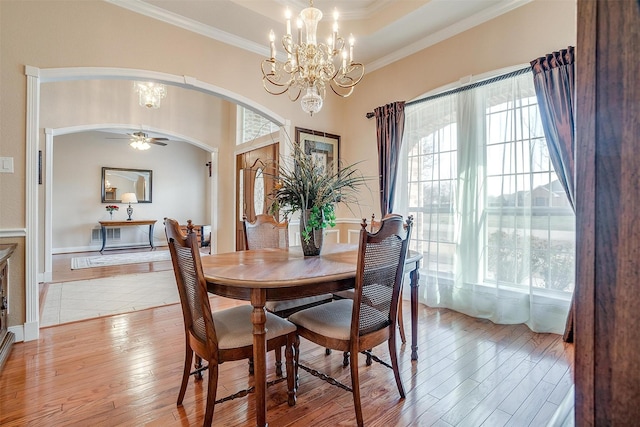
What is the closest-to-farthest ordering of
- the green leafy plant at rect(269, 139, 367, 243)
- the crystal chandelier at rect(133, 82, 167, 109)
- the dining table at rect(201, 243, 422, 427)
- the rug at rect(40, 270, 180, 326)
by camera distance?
the dining table at rect(201, 243, 422, 427)
the green leafy plant at rect(269, 139, 367, 243)
the rug at rect(40, 270, 180, 326)
the crystal chandelier at rect(133, 82, 167, 109)

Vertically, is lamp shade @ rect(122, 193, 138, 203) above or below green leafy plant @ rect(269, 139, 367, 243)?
→ above

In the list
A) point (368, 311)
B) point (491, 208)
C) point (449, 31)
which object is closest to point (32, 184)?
point (368, 311)

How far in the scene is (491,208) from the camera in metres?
2.95

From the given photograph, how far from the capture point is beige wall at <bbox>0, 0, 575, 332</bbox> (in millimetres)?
2400

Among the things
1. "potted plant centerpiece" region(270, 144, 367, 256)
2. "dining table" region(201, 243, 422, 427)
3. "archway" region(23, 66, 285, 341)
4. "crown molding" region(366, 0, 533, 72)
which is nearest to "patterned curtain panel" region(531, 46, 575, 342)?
"crown molding" region(366, 0, 533, 72)

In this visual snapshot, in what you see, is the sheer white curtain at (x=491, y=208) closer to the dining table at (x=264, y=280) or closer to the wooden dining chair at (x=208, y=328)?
the dining table at (x=264, y=280)

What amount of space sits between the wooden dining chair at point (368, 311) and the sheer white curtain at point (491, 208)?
1.64 m

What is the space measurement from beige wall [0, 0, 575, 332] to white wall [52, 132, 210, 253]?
5714 mm

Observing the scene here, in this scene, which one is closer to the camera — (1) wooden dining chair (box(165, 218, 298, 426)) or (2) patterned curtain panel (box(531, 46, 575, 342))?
(1) wooden dining chair (box(165, 218, 298, 426))

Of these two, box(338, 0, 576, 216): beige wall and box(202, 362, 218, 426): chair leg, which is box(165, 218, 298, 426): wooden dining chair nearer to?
box(202, 362, 218, 426): chair leg

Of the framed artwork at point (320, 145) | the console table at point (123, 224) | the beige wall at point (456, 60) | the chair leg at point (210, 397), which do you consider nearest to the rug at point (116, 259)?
the console table at point (123, 224)

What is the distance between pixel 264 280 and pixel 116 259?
6.21 meters

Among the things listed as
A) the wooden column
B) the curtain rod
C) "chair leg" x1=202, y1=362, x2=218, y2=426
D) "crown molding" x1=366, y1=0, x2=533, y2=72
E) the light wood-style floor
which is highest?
"crown molding" x1=366, y1=0, x2=533, y2=72

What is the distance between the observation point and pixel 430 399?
5.75 feet
